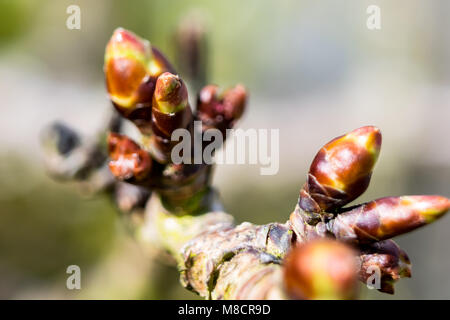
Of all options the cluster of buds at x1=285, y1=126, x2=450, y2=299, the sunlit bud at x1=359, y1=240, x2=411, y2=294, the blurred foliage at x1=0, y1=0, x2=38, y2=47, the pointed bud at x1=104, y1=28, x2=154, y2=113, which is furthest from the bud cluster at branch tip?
the blurred foliage at x1=0, y1=0, x2=38, y2=47

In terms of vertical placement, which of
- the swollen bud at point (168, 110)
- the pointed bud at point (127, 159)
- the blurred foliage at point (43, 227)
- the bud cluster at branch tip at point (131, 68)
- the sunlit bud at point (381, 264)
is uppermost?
the bud cluster at branch tip at point (131, 68)

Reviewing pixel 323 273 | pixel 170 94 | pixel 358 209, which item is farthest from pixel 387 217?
pixel 170 94

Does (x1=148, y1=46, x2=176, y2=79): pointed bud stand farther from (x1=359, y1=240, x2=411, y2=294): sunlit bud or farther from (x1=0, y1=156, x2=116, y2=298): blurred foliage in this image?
(x1=0, y1=156, x2=116, y2=298): blurred foliage

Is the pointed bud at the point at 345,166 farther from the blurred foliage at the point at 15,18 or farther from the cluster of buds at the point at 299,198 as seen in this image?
the blurred foliage at the point at 15,18

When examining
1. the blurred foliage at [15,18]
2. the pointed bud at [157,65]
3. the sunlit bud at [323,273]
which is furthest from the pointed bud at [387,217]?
the blurred foliage at [15,18]

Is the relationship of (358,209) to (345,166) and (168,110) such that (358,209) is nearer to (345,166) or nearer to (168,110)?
(345,166)

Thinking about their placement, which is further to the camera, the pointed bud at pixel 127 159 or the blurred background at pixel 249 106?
the blurred background at pixel 249 106
